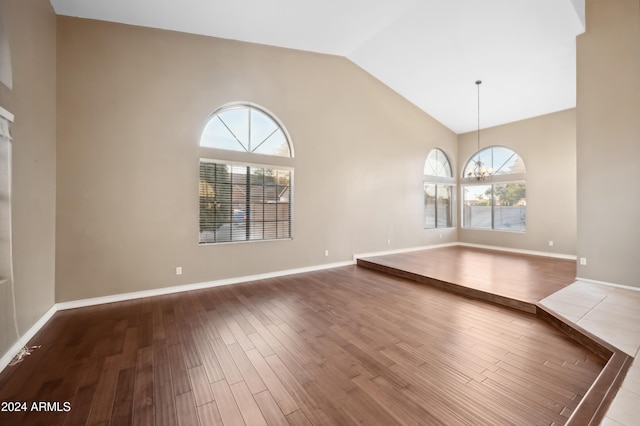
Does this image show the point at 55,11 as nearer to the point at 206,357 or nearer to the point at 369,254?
the point at 206,357

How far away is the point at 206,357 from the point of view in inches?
89.3

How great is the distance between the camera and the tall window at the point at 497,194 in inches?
272

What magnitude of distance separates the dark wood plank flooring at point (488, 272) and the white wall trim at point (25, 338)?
16.1 feet

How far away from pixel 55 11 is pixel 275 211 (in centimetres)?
386

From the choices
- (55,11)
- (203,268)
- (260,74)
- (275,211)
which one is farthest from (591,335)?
(55,11)

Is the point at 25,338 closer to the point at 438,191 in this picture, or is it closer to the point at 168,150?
the point at 168,150

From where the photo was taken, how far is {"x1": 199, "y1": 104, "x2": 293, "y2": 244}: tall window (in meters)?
4.27

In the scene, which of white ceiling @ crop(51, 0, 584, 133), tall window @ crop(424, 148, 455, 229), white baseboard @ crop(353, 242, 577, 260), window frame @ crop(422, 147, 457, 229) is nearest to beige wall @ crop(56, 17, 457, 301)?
white ceiling @ crop(51, 0, 584, 133)

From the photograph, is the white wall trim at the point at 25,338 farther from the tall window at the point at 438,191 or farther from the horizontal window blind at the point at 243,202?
the tall window at the point at 438,191

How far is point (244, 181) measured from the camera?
4.55m

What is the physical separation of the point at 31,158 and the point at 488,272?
21.7ft

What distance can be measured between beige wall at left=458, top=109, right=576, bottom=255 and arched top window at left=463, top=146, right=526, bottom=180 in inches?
6.9

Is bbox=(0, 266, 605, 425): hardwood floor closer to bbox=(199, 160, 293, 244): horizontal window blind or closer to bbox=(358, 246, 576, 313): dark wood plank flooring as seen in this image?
bbox=(358, 246, 576, 313): dark wood plank flooring

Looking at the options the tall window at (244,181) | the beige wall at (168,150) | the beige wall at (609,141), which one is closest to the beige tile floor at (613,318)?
the beige wall at (609,141)
